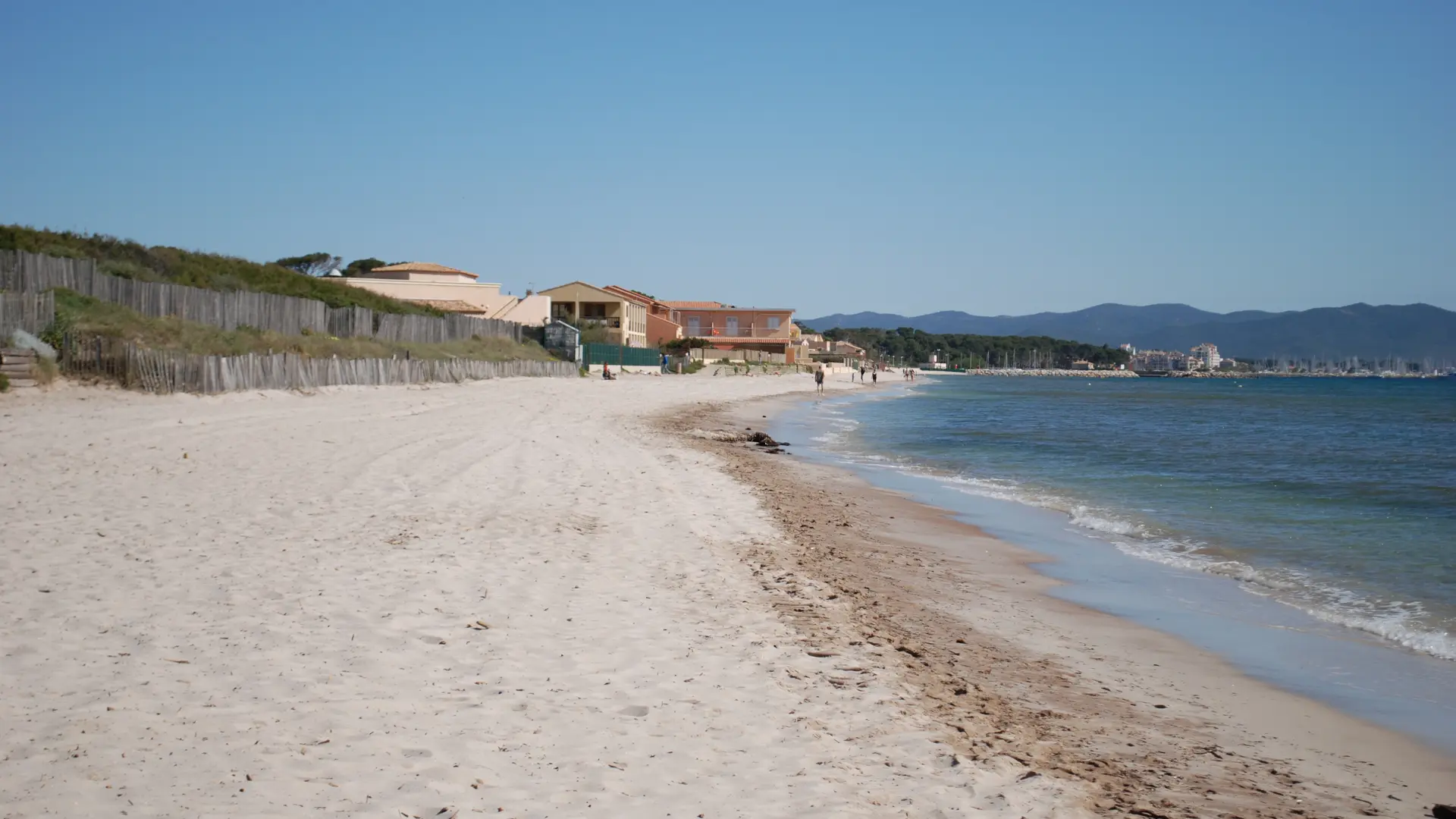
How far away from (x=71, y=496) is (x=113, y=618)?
13.6ft

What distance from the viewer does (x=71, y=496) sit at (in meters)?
8.73

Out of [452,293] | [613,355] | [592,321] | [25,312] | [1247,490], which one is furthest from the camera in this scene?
[592,321]

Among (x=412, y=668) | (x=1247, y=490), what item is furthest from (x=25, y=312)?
(x=1247, y=490)

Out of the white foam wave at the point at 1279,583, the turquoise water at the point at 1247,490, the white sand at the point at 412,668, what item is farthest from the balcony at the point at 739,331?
the white sand at the point at 412,668

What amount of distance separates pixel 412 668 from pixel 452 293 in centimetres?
5399

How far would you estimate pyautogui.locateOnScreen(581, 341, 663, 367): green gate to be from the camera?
2067 inches

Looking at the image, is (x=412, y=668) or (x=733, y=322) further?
(x=733, y=322)

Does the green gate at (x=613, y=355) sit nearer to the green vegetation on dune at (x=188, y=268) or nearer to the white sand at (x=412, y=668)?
the green vegetation on dune at (x=188, y=268)

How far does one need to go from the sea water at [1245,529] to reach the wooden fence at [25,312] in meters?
14.7

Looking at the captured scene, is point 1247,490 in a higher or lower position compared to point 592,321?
lower

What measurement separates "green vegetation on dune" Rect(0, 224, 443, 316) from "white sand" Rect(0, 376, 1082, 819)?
74.3 feet

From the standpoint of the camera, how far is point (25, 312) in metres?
18.1

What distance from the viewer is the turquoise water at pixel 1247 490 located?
365 inches

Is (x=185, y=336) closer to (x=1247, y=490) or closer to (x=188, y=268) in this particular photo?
(x=188, y=268)
